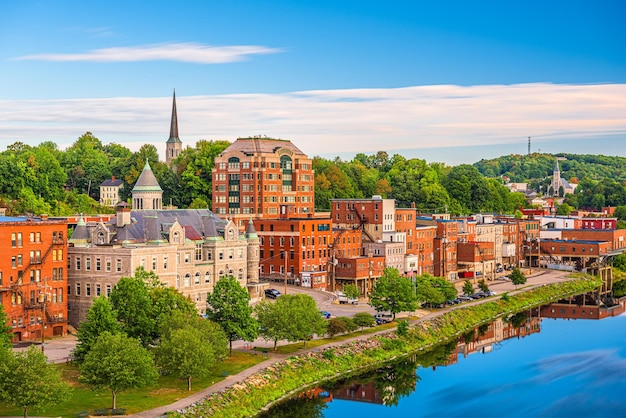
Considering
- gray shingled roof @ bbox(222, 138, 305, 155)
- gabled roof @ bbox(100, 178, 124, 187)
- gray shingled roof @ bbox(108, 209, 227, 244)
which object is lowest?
gray shingled roof @ bbox(108, 209, 227, 244)

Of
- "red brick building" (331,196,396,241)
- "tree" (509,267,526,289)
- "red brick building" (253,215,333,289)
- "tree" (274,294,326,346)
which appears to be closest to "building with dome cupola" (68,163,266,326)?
"red brick building" (253,215,333,289)

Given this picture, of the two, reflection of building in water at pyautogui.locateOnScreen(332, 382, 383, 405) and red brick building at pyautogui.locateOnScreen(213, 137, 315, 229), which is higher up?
red brick building at pyautogui.locateOnScreen(213, 137, 315, 229)

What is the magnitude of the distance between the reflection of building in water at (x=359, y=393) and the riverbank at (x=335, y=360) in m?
2.17

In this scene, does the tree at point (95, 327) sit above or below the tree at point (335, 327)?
above

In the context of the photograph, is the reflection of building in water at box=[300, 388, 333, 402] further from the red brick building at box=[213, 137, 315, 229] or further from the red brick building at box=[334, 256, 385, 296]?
the red brick building at box=[213, 137, 315, 229]

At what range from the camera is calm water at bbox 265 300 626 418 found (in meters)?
72.4

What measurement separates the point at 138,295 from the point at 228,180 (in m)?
71.1

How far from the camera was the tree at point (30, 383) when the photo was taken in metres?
55.8

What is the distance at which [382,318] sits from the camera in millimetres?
99625

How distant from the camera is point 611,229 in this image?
583 ft

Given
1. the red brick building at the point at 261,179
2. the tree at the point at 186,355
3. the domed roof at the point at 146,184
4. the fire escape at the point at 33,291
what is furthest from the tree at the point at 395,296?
the red brick building at the point at 261,179

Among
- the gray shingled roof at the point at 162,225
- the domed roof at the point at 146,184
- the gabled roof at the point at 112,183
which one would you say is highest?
the gabled roof at the point at 112,183

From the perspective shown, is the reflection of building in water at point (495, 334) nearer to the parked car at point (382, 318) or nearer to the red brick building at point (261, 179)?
the parked car at point (382, 318)

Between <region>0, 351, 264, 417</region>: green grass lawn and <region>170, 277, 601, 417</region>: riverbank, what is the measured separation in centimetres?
233
